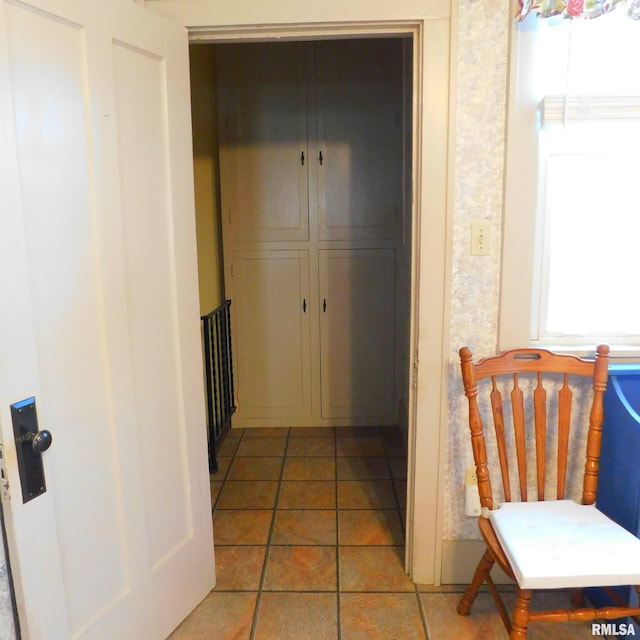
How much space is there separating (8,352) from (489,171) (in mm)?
1487

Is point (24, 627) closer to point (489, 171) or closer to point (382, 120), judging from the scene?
point (489, 171)

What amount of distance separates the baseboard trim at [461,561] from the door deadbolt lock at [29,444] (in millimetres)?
1423

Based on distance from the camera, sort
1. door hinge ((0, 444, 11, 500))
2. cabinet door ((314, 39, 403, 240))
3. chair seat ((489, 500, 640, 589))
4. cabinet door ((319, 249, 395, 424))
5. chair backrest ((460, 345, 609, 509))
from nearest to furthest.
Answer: door hinge ((0, 444, 11, 500)) → chair seat ((489, 500, 640, 589)) → chair backrest ((460, 345, 609, 509)) → cabinet door ((314, 39, 403, 240)) → cabinet door ((319, 249, 395, 424))

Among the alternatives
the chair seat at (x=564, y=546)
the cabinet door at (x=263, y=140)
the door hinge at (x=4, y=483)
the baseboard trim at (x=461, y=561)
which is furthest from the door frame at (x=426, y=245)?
the cabinet door at (x=263, y=140)

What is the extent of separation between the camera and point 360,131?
321 centimetres

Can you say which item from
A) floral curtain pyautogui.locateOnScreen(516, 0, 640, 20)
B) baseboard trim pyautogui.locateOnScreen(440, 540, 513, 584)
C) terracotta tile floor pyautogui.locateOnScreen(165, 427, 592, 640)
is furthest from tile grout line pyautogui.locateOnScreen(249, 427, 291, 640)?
floral curtain pyautogui.locateOnScreen(516, 0, 640, 20)

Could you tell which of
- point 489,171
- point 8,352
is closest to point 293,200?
point 489,171

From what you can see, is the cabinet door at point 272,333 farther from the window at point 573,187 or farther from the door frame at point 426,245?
the window at point 573,187

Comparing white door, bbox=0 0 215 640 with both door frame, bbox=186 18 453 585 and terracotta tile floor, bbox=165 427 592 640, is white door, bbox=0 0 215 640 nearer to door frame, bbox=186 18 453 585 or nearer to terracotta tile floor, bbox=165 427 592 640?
terracotta tile floor, bbox=165 427 592 640

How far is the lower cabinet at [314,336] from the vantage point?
3369mm

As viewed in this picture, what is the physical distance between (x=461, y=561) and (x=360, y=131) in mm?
2413

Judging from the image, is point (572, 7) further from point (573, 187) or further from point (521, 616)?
point (521, 616)

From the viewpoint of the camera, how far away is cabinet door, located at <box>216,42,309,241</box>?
3.18 metres

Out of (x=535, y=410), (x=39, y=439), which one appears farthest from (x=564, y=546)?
(x=39, y=439)
